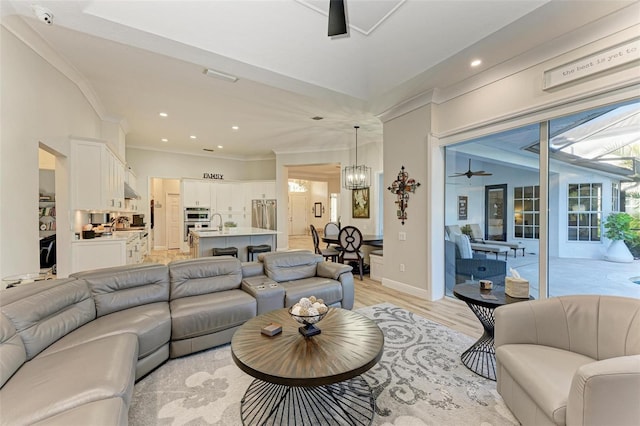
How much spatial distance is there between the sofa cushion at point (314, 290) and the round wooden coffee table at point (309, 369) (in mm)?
837

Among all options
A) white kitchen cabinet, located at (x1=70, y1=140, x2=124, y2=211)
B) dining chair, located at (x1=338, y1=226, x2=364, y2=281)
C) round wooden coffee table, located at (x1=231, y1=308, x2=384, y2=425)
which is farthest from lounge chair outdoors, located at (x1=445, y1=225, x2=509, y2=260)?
white kitchen cabinet, located at (x1=70, y1=140, x2=124, y2=211)

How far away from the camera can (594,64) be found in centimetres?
250

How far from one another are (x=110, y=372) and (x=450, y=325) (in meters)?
3.29

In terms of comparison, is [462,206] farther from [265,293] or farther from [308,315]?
[308,315]

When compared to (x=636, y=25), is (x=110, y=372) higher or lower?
lower

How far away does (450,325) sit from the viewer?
321 centimetres

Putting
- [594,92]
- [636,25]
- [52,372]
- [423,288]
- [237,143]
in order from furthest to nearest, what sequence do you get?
[237,143] → [423,288] → [594,92] → [636,25] → [52,372]

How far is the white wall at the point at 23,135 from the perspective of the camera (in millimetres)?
2584

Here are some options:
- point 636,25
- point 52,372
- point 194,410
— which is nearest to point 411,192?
point 636,25

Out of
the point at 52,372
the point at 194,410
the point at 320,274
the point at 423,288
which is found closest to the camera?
the point at 52,372

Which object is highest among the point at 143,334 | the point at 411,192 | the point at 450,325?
the point at 411,192

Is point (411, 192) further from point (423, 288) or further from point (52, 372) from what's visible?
point (52, 372)

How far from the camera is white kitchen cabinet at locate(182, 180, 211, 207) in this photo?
8711mm

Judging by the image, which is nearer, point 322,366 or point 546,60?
point 322,366
